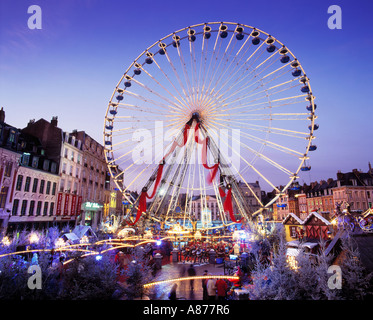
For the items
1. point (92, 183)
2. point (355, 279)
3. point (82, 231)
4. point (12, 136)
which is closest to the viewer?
point (355, 279)

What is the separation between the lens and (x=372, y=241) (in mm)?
9859

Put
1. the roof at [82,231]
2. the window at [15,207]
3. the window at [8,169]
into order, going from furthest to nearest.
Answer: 1. the window at [15,207]
2. the window at [8,169]
3. the roof at [82,231]

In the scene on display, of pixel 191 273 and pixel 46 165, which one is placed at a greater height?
pixel 46 165

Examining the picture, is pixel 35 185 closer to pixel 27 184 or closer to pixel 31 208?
pixel 27 184

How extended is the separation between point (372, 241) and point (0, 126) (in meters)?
31.0

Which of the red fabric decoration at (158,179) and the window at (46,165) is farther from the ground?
the window at (46,165)

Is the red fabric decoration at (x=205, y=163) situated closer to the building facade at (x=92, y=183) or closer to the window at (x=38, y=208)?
the window at (x=38, y=208)

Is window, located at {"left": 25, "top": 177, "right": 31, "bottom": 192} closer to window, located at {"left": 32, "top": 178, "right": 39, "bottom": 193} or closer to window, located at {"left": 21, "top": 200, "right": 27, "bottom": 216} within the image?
window, located at {"left": 32, "top": 178, "right": 39, "bottom": 193}

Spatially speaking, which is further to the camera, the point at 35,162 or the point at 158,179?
the point at 35,162

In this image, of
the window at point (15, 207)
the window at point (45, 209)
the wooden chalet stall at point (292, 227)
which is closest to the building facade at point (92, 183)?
the window at point (45, 209)

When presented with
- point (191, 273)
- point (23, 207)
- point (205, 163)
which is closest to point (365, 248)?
point (191, 273)

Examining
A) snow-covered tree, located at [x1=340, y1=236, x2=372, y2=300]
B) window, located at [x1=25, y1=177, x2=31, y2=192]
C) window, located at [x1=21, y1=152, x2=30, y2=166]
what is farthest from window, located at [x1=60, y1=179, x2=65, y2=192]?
snow-covered tree, located at [x1=340, y1=236, x2=372, y2=300]

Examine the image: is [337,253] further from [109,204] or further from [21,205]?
[109,204]
